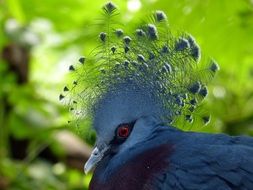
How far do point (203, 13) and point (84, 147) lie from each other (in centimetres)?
180

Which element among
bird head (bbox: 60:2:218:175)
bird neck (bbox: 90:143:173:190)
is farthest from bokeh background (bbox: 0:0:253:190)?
bird neck (bbox: 90:143:173:190)

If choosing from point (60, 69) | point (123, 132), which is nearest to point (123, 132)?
point (123, 132)

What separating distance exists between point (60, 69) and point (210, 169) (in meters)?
2.72

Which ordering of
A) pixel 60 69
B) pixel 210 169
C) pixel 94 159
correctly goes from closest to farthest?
pixel 210 169 → pixel 94 159 → pixel 60 69

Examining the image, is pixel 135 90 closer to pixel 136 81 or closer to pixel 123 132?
pixel 136 81

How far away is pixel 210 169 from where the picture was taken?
191 centimetres

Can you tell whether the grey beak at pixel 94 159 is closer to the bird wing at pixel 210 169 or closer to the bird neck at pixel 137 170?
the bird neck at pixel 137 170

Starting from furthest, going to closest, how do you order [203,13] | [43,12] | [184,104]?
[43,12] → [203,13] → [184,104]

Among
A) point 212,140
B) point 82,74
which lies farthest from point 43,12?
point 212,140

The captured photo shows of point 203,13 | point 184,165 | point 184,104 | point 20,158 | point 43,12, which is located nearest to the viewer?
point 184,165

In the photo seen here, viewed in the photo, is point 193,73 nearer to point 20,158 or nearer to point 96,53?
point 96,53

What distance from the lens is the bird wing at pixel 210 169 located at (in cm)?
188

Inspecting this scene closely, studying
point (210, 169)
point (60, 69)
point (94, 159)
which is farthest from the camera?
point (60, 69)

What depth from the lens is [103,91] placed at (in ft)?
7.21
